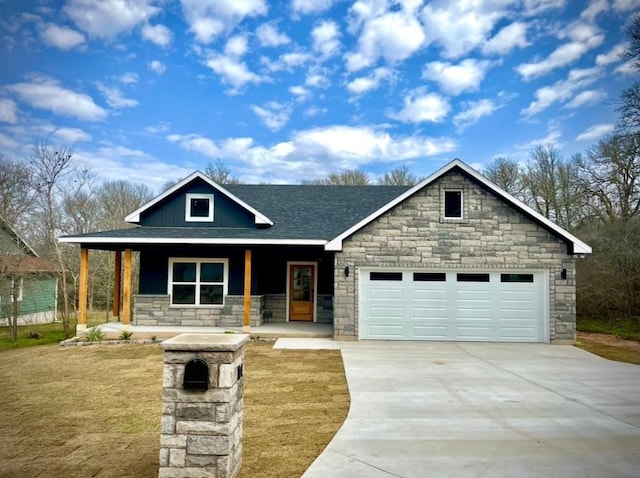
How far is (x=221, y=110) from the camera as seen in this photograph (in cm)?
2080

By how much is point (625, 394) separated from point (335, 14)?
513 inches

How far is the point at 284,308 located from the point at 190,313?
126 inches

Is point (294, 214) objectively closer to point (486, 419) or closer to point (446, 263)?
point (446, 263)

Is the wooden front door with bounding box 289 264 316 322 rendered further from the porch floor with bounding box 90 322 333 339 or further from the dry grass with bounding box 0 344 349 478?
the dry grass with bounding box 0 344 349 478

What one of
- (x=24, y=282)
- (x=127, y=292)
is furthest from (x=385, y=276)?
(x=24, y=282)

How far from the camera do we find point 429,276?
12070 millimetres

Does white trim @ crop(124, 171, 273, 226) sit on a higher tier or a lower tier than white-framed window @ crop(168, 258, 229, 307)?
higher

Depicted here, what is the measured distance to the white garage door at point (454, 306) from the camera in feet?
39.1

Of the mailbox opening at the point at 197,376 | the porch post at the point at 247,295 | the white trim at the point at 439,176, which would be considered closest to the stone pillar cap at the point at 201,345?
the mailbox opening at the point at 197,376

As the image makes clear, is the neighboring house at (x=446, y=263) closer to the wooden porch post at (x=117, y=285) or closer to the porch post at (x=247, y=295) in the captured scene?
the porch post at (x=247, y=295)

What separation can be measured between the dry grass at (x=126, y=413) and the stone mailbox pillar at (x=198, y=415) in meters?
0.51

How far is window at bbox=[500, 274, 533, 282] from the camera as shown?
11938 millimetres

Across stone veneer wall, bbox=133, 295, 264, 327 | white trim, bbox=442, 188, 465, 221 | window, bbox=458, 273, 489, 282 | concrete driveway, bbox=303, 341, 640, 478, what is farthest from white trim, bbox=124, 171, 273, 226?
window, bbox=458, 273, 489, 282

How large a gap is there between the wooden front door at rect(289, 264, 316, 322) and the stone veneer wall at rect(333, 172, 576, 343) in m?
2.98
